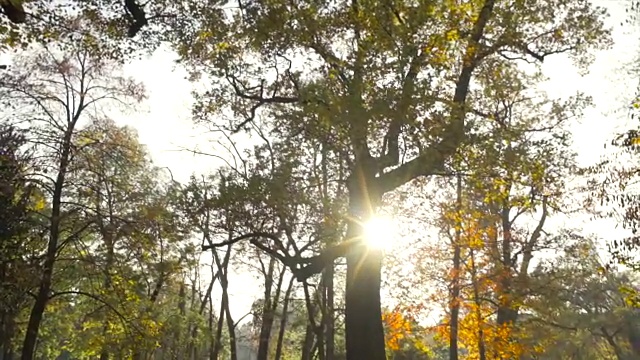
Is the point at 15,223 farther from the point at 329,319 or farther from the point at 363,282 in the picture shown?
the point at 329,319

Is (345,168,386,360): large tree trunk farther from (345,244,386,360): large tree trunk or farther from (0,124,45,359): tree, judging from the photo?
(0,124,45,359): tree

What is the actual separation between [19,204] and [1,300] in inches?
97.0

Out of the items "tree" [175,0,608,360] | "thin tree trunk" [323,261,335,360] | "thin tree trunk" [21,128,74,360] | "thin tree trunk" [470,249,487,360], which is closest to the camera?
"tree" [175,0,608,360]

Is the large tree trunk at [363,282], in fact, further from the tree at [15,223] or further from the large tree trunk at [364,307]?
the tree at [15,223]

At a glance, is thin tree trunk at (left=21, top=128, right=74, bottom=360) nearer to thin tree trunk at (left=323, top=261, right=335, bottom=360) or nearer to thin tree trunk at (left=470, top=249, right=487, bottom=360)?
thin tree trunk at (left=323, top=261, right=335, bottom=360)

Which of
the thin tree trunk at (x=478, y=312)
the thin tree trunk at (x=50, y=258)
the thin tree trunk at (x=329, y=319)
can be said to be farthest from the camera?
the thin tree trunk at (x=329, y=319)

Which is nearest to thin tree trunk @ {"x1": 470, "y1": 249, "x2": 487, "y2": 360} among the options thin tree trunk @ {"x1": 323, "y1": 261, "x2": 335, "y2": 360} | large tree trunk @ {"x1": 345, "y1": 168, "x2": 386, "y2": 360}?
thin tree trunk @ {"x1": 323, "y1": 261, "x2": 335, "y2": 360}

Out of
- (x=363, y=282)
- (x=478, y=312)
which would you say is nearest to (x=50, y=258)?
(x=363, y=282)

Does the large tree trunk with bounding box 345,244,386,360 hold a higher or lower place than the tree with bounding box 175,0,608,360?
lower

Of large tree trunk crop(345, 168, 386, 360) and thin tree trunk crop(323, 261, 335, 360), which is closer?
large tree trunk crop(345, 168, 386, 360)

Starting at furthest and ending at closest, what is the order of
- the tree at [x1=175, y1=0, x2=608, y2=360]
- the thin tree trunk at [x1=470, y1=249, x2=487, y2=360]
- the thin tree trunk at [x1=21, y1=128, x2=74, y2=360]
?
the thin tree trunk at [x1=470, y1=249, x2=487, y2=360] < the thin tree trunk at [x1=21, y1=128, x2=74, y2=360] < the tree at [x1=175, y1=0, x2=608, y2=360]

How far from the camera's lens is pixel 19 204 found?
41.2ft

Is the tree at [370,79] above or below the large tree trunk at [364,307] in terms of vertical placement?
above

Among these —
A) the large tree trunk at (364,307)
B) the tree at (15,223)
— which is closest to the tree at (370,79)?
the large tree trunk at (364,307)
